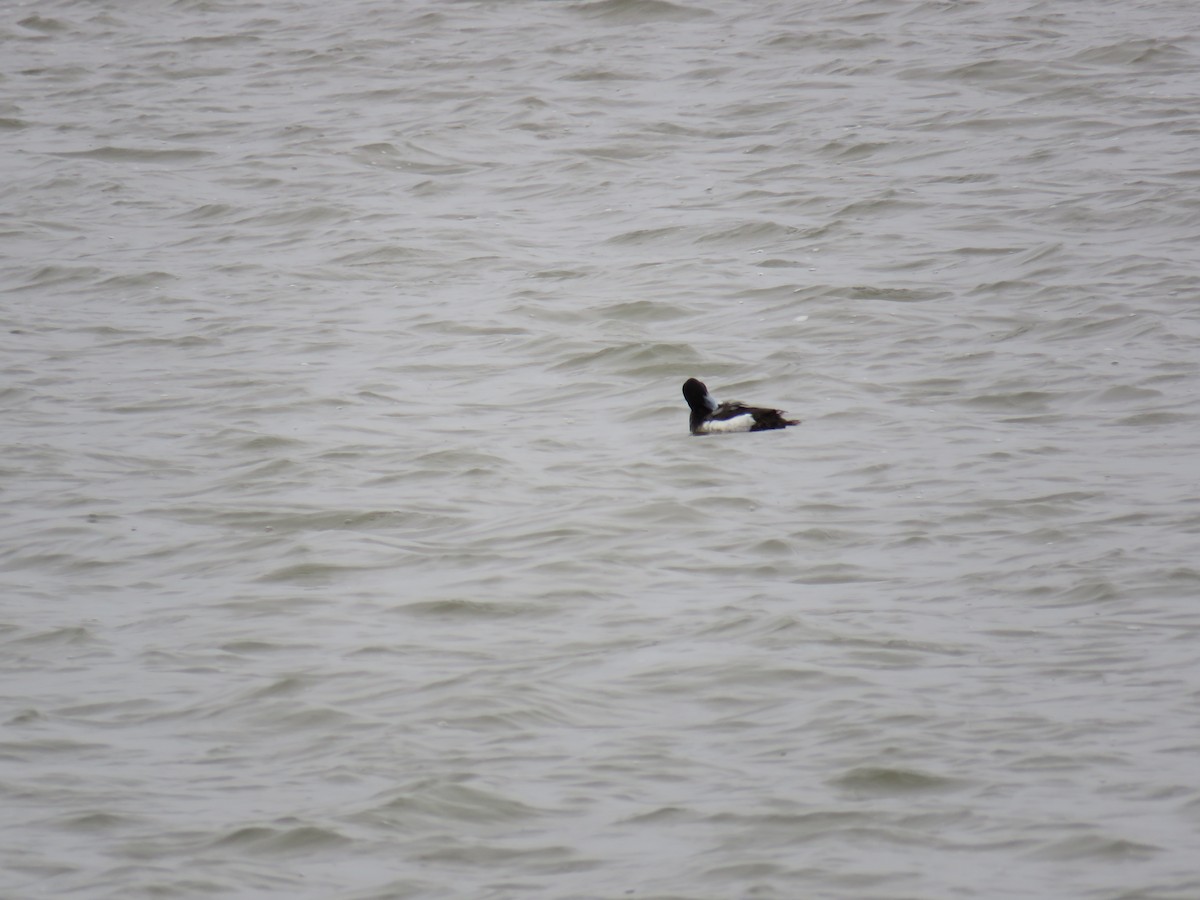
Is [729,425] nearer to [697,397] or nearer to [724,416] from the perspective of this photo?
[724,416]

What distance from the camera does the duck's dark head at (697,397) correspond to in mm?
10016

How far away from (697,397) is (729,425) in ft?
1.06

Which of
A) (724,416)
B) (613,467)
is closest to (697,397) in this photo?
(724,416)

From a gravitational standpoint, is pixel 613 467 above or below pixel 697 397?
below

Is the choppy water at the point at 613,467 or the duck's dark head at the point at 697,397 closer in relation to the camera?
the choppy water at the point at 613,467

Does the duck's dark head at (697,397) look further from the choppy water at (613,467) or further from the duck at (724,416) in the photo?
the choppy water at (613,467)

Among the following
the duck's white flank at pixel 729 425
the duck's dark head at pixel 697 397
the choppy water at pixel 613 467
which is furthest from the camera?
the duck's dark head at pixel 697 397

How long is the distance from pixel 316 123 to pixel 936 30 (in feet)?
20.8

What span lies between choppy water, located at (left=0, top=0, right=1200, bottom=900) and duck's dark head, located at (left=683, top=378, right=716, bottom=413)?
0.30m

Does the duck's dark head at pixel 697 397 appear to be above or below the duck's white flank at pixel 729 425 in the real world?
above

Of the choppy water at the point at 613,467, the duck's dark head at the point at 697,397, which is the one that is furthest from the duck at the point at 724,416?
the choppy water at the point at 613,467

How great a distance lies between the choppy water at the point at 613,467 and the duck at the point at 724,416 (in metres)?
0.11

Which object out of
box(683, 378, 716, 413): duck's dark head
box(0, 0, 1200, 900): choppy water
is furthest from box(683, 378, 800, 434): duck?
box(0, 0, 1200, 900): choppy water

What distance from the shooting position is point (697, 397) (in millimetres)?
10039
